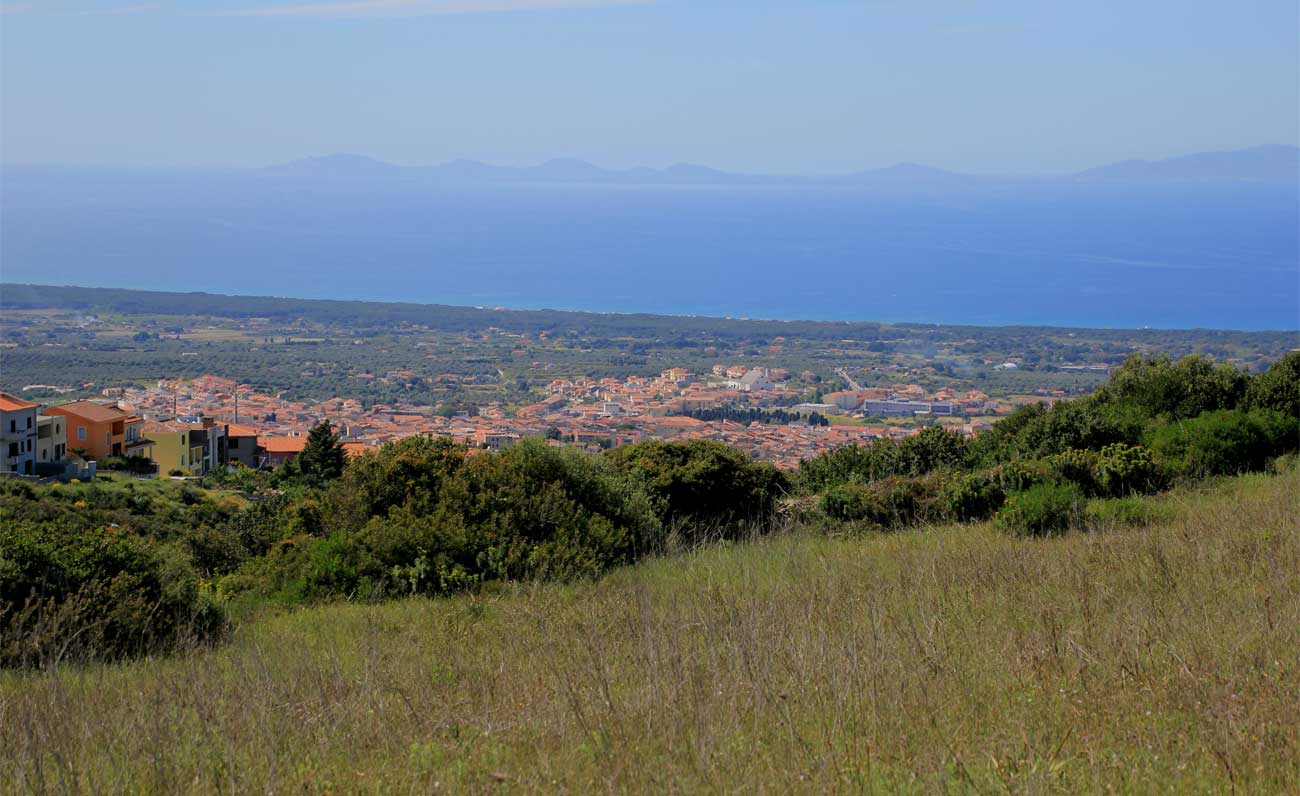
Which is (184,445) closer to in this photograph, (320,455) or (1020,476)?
(320,455)

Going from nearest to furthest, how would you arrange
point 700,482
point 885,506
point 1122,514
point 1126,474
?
point 1122,514 < point 885,506 < point 1126,474 < point 700,482

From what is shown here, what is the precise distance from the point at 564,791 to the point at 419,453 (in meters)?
5.98

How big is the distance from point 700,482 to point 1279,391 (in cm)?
719

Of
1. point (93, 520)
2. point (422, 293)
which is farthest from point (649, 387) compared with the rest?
point (422, 293)

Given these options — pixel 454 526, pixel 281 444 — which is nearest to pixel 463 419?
pixel 281 444

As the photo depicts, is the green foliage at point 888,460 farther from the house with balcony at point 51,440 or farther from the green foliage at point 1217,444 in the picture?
A: the house with balcony at point 51,440

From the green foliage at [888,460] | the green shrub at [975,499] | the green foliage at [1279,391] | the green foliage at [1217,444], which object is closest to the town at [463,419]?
the green foliage at [888,460]

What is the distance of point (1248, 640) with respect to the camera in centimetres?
386

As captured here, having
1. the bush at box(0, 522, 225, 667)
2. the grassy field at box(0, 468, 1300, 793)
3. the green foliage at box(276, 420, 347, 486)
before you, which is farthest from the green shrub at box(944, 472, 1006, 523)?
the green foliage at box(276, 420, 347, 486)

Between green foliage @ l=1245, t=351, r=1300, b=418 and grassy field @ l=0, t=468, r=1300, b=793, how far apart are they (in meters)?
7.61

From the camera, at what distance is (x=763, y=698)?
3404 millimetres

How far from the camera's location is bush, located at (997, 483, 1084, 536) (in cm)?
773

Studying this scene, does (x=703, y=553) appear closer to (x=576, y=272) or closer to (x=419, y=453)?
(x=419, y=453)

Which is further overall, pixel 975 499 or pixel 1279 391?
pixel 1279 391
